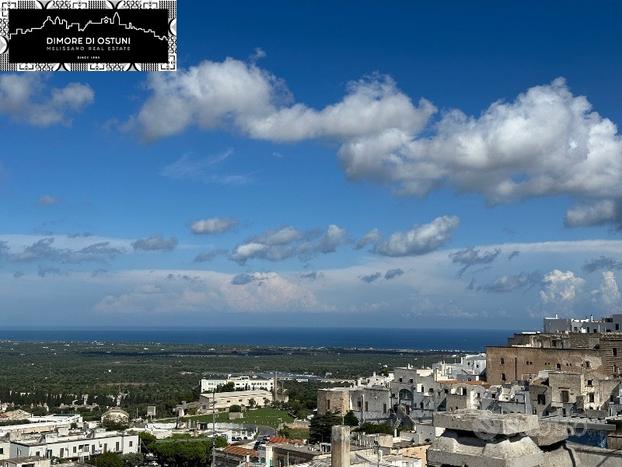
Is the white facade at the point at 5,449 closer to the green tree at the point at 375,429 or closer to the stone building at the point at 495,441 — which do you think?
the green tree at the point at 375,429

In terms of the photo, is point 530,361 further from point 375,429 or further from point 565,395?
point 375,429

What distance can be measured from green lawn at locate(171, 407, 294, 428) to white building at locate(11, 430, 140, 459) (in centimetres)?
1585

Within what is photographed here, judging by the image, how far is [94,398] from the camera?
91250 millimetres

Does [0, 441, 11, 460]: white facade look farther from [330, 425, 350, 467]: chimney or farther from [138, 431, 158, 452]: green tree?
[330, 425, 350, 467]: chimney

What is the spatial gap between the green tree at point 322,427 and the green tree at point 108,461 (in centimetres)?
1147

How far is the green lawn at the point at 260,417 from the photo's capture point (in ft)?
208

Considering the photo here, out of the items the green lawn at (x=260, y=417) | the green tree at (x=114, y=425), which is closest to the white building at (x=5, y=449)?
the green tree at (x=114, y=425)

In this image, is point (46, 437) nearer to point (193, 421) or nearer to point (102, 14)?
point (193, 421)

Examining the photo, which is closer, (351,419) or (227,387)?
(351,419)

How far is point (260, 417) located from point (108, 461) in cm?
2960

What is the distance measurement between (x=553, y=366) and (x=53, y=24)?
39.7m

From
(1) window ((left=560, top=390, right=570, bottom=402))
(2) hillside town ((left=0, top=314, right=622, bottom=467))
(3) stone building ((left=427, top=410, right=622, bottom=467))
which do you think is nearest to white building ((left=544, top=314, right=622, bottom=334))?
(2) hillside town ((left=0, top=314, right=622, bottom=467))

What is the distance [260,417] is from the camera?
6825 centimetres

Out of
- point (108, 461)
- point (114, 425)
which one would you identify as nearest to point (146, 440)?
point (108, 461)
